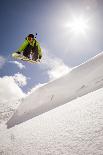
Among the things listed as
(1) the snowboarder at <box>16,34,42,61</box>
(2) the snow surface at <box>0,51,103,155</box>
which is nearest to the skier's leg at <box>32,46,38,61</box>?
(1) the snowboarder at <box>16,34,42,61</box>

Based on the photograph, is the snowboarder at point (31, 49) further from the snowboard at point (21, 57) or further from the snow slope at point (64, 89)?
the snow slope at point (64, 89)

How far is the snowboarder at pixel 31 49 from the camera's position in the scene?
1013cm

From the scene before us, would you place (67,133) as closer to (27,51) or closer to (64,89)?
(64,89)

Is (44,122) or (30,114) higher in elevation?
(30,114)

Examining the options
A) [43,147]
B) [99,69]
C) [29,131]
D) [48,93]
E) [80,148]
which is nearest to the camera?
[80,148]

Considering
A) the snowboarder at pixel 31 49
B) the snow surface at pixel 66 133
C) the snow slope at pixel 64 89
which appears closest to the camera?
the snow surface at pixel 66 133

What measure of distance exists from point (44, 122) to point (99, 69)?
328 centimetres

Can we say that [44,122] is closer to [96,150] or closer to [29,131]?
[29,131]

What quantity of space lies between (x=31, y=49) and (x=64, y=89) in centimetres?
234

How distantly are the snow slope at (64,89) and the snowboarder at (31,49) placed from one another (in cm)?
191

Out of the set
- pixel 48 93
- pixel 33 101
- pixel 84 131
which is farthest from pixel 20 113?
pixel 84 131

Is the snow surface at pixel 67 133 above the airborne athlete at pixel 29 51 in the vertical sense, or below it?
below

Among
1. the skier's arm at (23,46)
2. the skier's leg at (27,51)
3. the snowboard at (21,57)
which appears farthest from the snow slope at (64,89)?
the skier's arm at (23,46)

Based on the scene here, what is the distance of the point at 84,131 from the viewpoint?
20.2 feet
